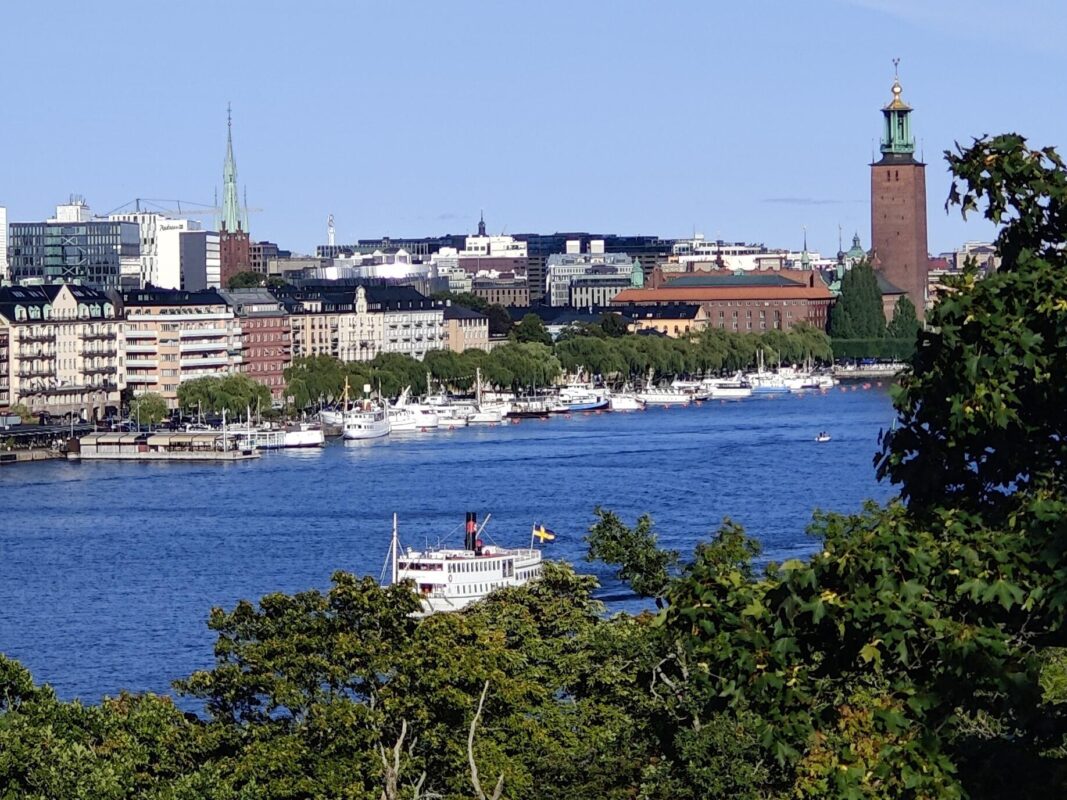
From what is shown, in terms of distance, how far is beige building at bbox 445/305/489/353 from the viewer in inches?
2793

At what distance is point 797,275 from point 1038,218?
83.6 meters

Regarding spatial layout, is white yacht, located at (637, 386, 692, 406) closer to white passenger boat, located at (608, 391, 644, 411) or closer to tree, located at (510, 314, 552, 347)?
white passenger boat, located at (608, 391, 644, 411)

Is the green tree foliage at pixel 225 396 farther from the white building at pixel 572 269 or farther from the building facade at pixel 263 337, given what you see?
the white building at pixel 572 269

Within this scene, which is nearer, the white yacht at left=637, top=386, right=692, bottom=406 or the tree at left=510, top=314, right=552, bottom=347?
the white yacht at left=637, top=386, right=692, bottom=406

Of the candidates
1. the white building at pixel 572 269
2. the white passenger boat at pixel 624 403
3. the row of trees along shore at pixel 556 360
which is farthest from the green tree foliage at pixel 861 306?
the white building at pixel 572 269

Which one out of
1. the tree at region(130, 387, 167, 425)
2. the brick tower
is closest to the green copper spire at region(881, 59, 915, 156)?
the brick tower

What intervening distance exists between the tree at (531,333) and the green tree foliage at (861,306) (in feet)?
32.4

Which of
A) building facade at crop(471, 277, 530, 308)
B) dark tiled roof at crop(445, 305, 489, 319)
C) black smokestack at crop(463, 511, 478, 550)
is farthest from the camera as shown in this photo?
building facade at crop(471, 277, 530, 308)

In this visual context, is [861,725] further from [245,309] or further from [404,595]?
[245,309]

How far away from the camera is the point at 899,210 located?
80000 millimetres

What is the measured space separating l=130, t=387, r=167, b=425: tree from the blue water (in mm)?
4351

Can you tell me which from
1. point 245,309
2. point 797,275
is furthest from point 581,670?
point 797,275

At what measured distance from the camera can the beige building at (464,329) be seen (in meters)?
70.9

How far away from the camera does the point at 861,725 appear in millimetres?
5496
